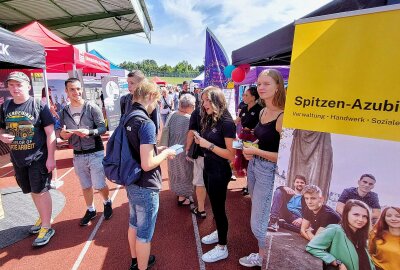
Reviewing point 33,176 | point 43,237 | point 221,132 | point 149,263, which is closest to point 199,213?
point 149,263

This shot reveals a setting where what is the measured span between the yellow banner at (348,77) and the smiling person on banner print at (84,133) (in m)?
2.43

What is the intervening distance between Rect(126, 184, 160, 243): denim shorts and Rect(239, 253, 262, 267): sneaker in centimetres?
111

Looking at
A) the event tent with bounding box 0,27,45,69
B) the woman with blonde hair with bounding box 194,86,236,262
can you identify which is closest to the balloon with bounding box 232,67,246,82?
the woman with blonde hair with bounding box 194,86,236,262

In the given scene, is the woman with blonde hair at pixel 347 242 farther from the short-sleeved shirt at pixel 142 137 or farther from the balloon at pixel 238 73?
the balloon at pixel 238 73

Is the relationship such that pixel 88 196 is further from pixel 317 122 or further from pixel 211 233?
pixel 317 122

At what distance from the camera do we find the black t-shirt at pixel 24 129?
254cm

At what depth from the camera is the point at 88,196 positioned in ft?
10.6

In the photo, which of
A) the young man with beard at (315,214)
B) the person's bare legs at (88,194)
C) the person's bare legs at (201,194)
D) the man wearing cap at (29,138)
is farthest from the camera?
the person's bare legs at (201,194)

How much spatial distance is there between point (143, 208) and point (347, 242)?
149cm

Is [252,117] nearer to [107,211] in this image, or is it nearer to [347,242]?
[347,242]

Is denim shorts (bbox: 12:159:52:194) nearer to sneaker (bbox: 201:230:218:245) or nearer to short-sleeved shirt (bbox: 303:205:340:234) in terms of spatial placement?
sneaker (bbox: 201:230:218:245)

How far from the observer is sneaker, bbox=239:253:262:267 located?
242 cm

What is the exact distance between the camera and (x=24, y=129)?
8.36 ft

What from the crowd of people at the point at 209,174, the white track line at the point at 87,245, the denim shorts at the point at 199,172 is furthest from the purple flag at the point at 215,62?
the white track line at the point at 87,245
